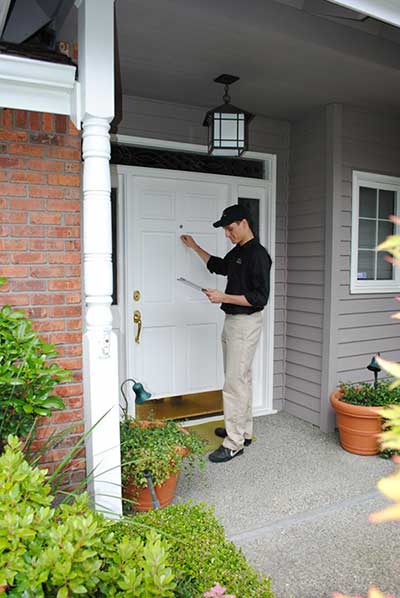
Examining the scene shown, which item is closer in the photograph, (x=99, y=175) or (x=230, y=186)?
(x=99, y=175)

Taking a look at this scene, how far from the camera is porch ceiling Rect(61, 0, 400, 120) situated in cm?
260

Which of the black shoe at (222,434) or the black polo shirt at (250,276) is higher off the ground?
the black polo shirt at (250,276)

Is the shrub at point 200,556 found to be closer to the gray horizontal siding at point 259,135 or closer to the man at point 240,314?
the man at point 240,314

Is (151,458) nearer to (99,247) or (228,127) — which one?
(99,247)

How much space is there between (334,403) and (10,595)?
9.69 feet

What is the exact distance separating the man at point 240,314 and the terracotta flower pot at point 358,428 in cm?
75

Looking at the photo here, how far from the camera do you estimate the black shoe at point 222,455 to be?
137 inches

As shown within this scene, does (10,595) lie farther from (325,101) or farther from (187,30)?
(325,101)

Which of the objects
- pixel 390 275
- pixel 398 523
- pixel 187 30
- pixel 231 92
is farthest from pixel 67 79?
pixel 390 275

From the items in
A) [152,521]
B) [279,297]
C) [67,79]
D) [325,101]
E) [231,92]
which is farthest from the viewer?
[279,297]

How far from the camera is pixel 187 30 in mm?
2688

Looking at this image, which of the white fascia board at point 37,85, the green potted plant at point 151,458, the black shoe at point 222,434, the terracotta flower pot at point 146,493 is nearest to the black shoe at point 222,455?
the black shoe at point 222,434


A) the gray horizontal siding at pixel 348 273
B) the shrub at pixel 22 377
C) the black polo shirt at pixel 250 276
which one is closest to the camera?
the shrub at pixel 22 377

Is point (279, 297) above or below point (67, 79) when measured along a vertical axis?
below
